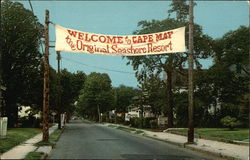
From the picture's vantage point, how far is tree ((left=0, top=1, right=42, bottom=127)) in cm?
4209

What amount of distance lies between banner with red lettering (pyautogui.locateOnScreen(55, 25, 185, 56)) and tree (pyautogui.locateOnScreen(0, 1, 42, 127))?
25.4m

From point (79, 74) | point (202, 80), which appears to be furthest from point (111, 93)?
point (202, 80)

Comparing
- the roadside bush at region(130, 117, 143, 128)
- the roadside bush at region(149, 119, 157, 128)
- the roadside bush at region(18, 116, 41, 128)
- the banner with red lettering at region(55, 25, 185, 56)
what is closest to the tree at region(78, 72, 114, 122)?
the roadside bush at region(130, 117, 143, 128)

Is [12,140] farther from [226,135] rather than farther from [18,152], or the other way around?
[226,135]

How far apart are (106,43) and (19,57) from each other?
27.8 metres

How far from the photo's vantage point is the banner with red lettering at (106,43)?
1753 centimetres

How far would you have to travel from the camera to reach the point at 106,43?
17594 millimetres

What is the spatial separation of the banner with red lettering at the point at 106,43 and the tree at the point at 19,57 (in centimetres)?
2536

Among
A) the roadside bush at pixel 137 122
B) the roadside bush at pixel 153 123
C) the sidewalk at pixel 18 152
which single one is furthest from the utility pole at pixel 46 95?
the roadside bush at pixel 137 122

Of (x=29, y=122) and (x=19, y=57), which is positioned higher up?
(x=19, y=57)

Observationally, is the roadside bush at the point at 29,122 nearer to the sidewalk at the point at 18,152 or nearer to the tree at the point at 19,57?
the tree at the point at 19,57

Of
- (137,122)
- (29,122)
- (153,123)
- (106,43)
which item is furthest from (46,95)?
(137,122)

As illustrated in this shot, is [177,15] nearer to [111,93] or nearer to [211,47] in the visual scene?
[211,47]

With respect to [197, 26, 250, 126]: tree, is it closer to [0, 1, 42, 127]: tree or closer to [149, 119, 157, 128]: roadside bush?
[149, 119, 157, 128]: roadside bush
